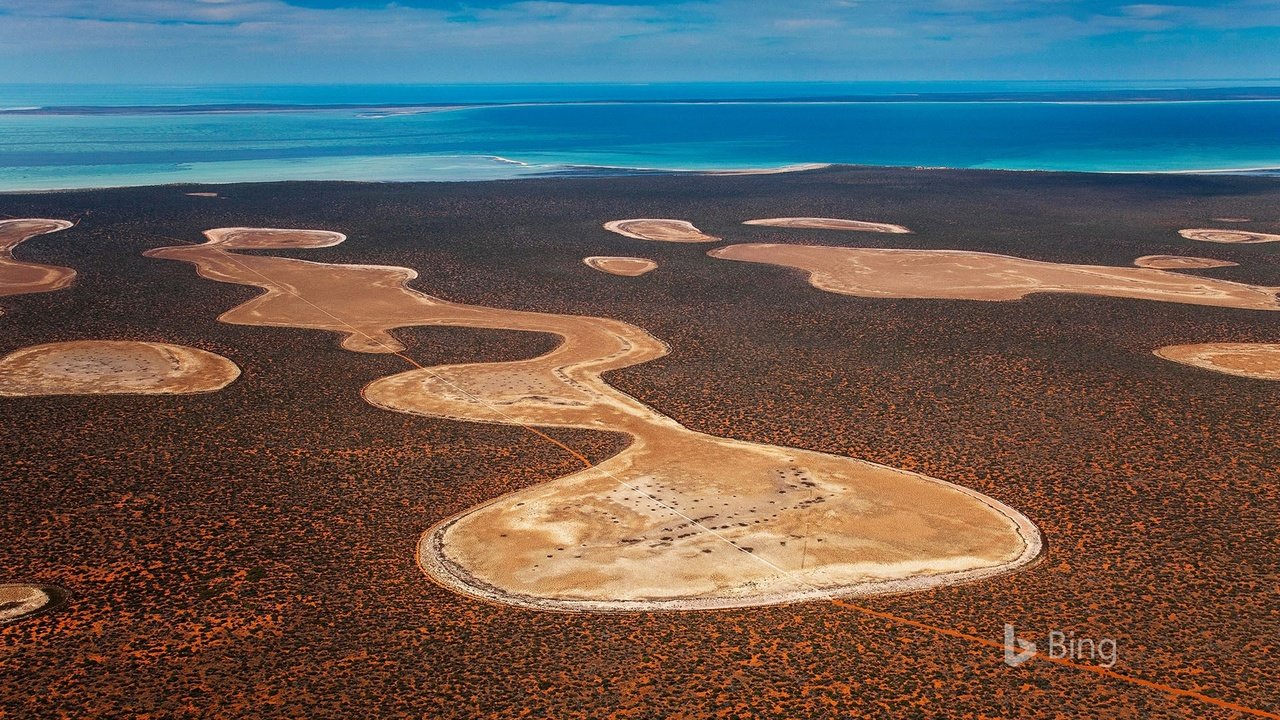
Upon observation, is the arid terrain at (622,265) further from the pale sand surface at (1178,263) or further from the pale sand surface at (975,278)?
the pale sand surface at (1178,263)

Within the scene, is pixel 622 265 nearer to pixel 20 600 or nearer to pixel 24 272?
pixel 24 272

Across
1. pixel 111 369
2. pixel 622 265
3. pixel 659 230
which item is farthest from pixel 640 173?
pixel 111 369

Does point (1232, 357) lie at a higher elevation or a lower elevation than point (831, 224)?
lower

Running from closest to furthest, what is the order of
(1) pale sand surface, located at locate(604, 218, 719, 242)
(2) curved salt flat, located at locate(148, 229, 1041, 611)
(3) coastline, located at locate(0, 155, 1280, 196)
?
(2) curved salt flat, located at locate(148, 229, 1041, 611) < (1) pale sand surface, located at locate(604, 218, 719, 242) < (3) coastline, located at locate(0, 155, 1280, 196)

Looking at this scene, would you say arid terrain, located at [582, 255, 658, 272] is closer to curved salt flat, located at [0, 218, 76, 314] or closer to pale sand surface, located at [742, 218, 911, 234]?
pale sand surface, located at [742, 218, 911, 234]

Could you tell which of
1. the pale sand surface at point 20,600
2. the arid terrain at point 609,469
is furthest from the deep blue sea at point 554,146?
the pale sand surface at point 20,600

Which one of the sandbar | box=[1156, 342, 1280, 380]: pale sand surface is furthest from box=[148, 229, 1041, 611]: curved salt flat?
box=[1156, 342, 1280, 380]: pale sand surface

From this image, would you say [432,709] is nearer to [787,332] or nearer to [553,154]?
[787,332]

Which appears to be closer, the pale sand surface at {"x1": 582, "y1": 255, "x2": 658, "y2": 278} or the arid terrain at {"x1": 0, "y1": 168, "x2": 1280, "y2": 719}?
the arid terrain at {"x1": 0, "y1": 168, "x2": 1280, "y2": 719}
